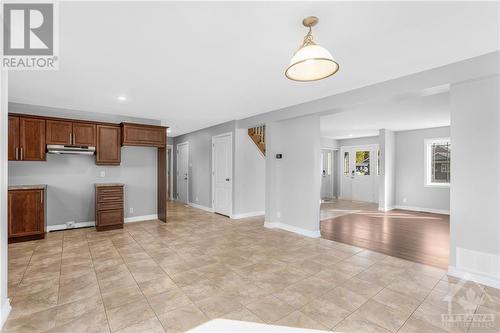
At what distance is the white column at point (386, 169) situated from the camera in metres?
7.39

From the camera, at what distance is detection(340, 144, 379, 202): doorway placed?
29.7ft

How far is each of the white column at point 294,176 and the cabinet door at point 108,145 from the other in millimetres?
3352

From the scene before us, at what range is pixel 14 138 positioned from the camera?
4.32 metres

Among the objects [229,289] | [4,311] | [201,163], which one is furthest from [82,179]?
[229,289]

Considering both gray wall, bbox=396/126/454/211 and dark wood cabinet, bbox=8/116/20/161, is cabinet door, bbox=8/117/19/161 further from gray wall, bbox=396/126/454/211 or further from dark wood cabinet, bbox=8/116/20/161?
gray wall, bbox=396/126/454/211

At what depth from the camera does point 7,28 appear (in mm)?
2107

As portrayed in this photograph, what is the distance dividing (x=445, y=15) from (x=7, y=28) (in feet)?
12.1

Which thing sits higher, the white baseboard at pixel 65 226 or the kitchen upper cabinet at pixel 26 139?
the kitchen upper cabinet at pixel 26 139

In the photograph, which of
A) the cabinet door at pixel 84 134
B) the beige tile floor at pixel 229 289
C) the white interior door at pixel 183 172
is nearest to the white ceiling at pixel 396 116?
the beige tile floor at pixel 229 289

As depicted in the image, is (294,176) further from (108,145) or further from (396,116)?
(108,145)

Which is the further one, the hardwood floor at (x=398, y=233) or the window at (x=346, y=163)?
the window at (x=346, y=163)

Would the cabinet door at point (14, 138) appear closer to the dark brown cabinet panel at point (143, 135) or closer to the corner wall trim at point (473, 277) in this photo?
the dark brown cabinet panel at point (143, 135)

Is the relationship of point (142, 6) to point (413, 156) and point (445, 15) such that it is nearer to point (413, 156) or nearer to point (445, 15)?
point (445, 15)

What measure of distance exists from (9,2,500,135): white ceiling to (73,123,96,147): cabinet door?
96cm
